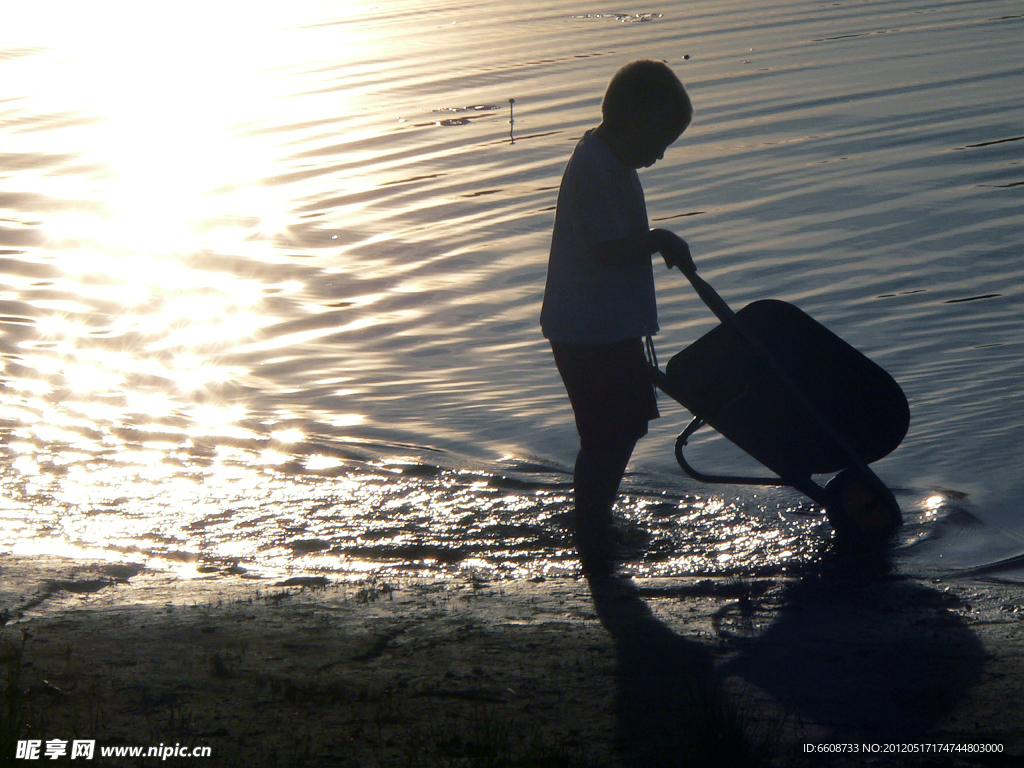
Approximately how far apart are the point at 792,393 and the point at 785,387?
0.11 ft

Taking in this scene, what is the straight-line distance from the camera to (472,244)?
32.8ft

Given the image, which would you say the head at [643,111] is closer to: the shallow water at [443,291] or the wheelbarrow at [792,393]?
the wheelbarrow at [792,393]

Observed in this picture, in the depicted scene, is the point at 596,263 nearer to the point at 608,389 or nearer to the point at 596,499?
the point at 608,389

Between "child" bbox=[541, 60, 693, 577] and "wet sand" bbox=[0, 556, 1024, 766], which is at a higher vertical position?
"child" bbox=[541, 60, 693, 577]

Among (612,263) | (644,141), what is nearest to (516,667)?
(612,263)

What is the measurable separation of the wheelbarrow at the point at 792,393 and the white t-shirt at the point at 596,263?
284mm

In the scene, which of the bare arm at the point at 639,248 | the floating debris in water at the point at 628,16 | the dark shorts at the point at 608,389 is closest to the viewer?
the bare arm at the point at 639,248

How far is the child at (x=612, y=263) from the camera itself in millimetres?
3949

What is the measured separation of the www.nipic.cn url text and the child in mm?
1863

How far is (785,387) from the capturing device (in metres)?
4.28

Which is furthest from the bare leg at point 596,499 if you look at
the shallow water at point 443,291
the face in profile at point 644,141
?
the face in profile at point 644,141

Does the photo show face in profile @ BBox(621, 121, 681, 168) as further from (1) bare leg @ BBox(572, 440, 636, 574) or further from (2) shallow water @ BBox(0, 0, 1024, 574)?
(2) shallow water @ BBox(0, 0, 1024, 574)

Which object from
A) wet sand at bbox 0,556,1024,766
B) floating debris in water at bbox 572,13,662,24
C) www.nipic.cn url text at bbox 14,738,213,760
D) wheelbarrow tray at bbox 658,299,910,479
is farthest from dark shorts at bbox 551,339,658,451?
floating debris in water at bbox 572,13,662,24

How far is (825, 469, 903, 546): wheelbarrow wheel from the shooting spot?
4395 millimetres
